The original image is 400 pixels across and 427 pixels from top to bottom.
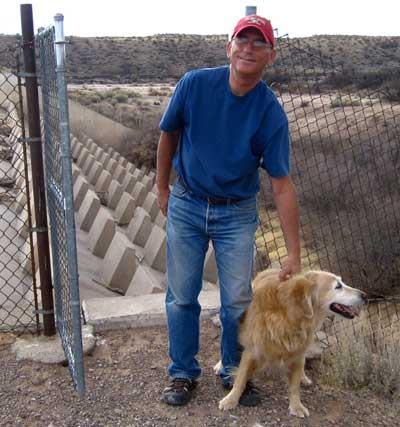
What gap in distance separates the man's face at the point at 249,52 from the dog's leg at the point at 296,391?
1782 mm

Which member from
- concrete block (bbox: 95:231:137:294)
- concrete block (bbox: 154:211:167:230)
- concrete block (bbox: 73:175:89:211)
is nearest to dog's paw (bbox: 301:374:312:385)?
concrete block (bbox: 95:231:137:294)

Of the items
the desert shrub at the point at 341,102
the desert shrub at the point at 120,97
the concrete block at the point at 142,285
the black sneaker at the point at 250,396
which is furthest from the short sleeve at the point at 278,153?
the desert shrub at the point at 120,97

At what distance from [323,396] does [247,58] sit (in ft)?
7.44

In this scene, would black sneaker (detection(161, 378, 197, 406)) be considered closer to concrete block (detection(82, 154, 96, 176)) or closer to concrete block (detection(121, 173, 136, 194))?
concrete block (detection(121, 173, 136, 194))

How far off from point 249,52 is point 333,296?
4.87ft

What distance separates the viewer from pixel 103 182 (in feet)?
48.4

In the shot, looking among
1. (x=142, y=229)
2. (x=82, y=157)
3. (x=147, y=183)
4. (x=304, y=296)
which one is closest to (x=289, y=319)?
(x=304, y=296)

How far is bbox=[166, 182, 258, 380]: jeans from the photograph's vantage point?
3861 mm

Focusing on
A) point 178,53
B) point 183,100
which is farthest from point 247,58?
point 178,53

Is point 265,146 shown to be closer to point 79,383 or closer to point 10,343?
point 79,383

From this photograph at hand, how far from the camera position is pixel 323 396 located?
4.31 meters

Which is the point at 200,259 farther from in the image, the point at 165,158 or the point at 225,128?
the point at 225,128

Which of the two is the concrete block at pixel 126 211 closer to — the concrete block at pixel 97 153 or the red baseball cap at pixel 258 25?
the concrete block at pixel 97 153

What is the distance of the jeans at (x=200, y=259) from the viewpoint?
3.86 m
